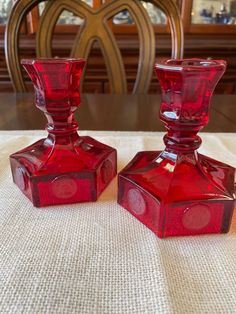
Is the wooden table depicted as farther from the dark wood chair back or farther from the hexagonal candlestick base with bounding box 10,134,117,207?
the hexagonal candlestick base with bounding box 10,134,117,207

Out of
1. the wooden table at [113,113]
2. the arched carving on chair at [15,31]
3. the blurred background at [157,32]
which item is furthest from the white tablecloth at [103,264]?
the blurred background at [157,32]

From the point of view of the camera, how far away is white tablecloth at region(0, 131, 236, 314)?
18cm

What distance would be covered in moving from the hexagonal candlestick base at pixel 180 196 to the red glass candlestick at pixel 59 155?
0.12ft

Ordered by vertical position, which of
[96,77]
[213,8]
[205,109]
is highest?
[213,8]

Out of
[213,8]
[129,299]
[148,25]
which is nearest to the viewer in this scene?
[129,299]

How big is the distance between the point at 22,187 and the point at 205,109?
0.18m

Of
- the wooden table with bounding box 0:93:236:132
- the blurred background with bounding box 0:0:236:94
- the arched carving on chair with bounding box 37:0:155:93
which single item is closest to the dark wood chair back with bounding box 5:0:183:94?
the arched carving on chair with bounding box 37:0:155:93

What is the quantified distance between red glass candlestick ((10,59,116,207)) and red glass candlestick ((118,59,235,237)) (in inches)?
1.4

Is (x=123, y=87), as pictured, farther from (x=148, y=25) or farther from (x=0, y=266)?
(x=0, y=266)

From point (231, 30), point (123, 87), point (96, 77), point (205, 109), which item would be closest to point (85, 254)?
point (205, 109)

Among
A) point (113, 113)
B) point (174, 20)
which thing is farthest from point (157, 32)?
point (113, 113)

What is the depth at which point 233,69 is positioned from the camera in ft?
5.11

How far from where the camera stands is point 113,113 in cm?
63

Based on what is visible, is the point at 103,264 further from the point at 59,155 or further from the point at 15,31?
the point at 15,31
